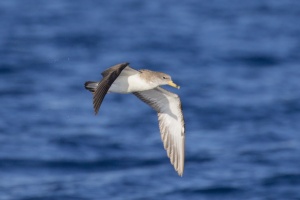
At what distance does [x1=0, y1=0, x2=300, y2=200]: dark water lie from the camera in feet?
74.7

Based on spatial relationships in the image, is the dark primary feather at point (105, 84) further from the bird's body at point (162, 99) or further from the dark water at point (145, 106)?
the dark water at point (145, 106)

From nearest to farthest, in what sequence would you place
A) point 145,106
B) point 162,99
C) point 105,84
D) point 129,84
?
1. point 105,84
2. point 129,84
3. point 162,99
4. point 145,106

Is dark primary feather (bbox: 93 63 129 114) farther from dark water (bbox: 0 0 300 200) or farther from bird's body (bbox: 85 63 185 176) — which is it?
dark water (bbox: 0 0 300 200)

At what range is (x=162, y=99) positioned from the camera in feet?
44.1

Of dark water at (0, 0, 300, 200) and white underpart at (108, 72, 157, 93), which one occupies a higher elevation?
dark water at (0, 0, 300, 200)

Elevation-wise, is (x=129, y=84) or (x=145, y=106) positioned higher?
(x=145, y=106)

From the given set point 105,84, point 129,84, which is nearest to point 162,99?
point 129,84

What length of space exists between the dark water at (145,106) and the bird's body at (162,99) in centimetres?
801

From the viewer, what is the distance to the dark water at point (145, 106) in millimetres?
22781

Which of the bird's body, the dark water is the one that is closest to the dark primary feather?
the bird's body

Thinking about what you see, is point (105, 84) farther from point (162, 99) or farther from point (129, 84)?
point (162, 99)

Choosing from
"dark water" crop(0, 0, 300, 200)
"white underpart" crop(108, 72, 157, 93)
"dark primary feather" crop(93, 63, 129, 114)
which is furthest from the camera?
"dark water" crop(0, 0, 300, 200)

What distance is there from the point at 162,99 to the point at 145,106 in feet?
47.1

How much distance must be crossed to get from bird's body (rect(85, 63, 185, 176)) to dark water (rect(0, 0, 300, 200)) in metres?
8.01
